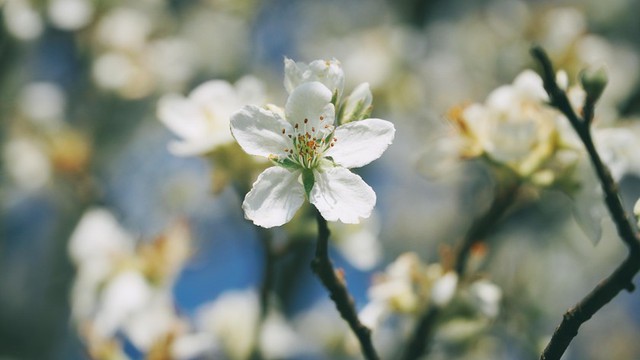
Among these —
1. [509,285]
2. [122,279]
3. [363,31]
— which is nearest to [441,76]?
[363,31]

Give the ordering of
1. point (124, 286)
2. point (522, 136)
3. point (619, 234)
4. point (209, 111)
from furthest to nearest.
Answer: point (124, 286) < point (209, 111) < point (522, 136) < point (619, 234)

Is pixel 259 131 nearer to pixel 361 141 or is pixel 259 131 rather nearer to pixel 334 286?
pixel 361 141

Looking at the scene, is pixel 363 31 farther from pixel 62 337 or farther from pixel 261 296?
pixel 261 296

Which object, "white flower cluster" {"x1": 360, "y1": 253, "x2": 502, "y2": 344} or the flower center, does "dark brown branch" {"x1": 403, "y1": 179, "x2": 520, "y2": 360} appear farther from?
the flower center

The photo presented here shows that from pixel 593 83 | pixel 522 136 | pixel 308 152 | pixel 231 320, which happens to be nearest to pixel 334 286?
pixel 308 152

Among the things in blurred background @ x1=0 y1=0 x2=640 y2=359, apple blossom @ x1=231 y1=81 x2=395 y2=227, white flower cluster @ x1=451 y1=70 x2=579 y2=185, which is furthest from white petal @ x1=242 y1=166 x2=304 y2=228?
blurred background @ x1=0 y1=0 x2=640 y2=359

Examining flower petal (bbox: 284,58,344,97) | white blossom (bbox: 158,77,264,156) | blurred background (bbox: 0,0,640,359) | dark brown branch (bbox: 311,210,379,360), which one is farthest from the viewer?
blurred background (bbox: 0,0,640,359)
